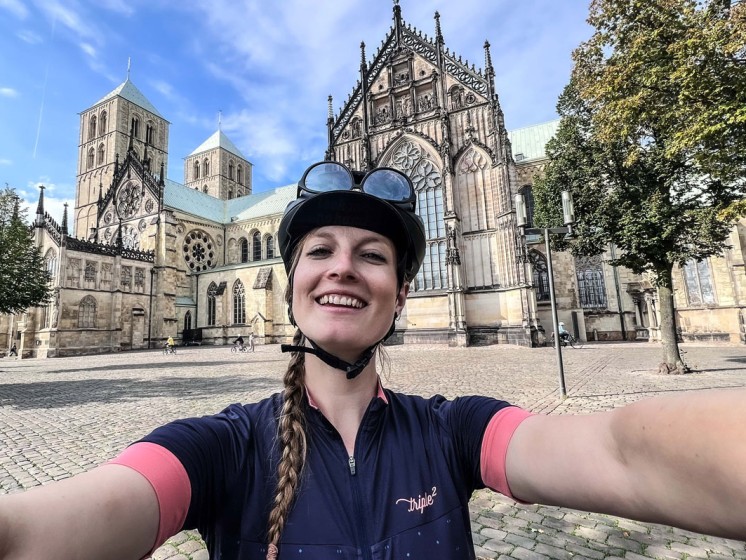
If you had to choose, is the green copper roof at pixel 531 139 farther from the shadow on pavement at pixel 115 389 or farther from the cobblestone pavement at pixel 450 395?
the shadow on pavement at pixel 115 389

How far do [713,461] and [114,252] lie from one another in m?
35.6

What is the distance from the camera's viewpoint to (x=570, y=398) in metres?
6.66

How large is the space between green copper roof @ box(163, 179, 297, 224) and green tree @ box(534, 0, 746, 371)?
30.0 metres

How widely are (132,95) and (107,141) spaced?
6766mm

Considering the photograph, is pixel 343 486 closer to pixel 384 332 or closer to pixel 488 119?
pixel 384 332

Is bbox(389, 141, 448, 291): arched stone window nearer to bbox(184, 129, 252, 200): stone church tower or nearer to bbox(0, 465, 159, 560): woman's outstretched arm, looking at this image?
bbox(0, 465, 159, 560): woman's outstretched arm

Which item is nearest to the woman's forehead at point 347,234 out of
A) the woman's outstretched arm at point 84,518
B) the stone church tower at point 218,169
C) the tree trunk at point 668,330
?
the woman's outstretched arm at point 84,518

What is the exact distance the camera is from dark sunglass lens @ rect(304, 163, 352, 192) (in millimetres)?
1362

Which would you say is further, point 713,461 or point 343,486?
point 343,486

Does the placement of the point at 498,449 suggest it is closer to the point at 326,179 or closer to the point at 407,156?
the point at 326,179

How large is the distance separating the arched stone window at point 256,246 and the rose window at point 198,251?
398 cm

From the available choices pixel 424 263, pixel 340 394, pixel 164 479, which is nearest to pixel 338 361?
pixel 340 394

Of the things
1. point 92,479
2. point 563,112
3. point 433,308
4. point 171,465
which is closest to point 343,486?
point 171,465

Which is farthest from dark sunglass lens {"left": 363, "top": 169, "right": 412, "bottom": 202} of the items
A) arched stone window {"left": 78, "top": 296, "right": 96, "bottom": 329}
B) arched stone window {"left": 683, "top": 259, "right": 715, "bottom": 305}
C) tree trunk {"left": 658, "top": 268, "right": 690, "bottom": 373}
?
arched stone window {"left": 78, "top": 296, "right": 96, "bottom": 329}
